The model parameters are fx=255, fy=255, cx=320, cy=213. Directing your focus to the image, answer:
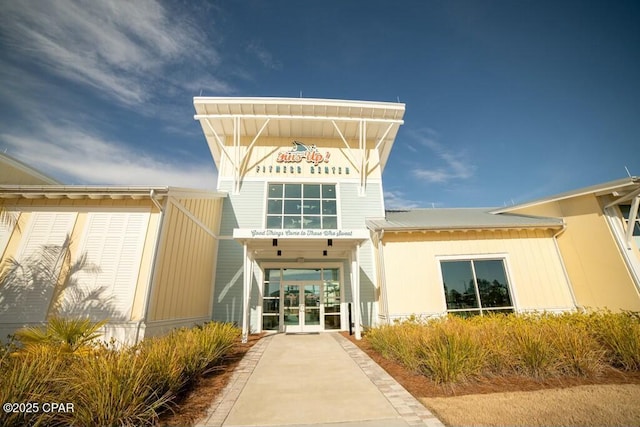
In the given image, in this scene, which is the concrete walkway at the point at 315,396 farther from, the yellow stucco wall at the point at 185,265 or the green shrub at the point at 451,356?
the yellow stucco wall at the point at 185,265

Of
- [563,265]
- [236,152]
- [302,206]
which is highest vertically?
[236,152]

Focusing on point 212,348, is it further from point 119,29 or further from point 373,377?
point 119,29

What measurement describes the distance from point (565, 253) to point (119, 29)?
17101 millimetres

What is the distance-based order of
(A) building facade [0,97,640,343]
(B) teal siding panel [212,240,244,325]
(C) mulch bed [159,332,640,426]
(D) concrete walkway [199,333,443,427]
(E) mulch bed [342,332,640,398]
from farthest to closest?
1. (B) teal siding panel [212,240,244,325]
2. (A) building facade [0,97,640,343]
3. (E) mulch bed [342,332,640,398]
4. (C) mulch bed [159,332,640,426]
5. (D) concrete walkway [199,333,443,427]

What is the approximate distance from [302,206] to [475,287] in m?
8.25

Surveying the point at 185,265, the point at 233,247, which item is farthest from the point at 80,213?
the point at 233,247

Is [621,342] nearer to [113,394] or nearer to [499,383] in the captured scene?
[499,383]

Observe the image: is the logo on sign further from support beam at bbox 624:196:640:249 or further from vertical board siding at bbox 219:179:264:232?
support beam at bbox 624:196:640:249

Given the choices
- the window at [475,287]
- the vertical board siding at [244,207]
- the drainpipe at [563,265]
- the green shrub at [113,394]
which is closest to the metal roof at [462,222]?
the drainpipe at [563,265]

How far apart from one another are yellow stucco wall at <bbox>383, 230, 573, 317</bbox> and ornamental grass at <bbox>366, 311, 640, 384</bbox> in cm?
335

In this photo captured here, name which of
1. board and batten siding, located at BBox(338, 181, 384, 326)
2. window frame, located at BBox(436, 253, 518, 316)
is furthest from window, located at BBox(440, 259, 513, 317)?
board and batten siding, located at BBox(338, 181, 384, 326)

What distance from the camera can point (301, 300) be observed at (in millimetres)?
12023

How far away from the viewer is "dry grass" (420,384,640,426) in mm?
3309

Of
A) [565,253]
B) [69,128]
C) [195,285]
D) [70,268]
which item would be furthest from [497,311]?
[69,128]
